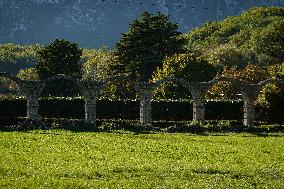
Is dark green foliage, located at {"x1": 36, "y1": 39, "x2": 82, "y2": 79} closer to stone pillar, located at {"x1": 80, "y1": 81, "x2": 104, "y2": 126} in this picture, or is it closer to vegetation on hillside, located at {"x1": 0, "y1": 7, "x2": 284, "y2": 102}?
vegetation on hillside, located at {"x1": 0, "y1": 7, "x2": 284, "y2": 102}

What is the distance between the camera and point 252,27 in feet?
337

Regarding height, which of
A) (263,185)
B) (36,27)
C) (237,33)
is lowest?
(263,185)

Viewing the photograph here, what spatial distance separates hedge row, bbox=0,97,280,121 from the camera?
4619 cm

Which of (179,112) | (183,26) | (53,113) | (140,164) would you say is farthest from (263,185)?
(183,26)

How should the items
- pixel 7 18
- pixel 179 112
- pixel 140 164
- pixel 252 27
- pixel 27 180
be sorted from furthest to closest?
pixel 7 18 < pixel 252 27 < pixel 179 112 < pixel 140 164 < pixel 27 180

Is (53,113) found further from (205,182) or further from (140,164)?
(205,182)

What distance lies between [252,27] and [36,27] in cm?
10991

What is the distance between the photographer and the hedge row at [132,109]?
46188 mm

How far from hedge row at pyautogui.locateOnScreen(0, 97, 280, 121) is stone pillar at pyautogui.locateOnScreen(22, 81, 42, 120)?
588 centimetres

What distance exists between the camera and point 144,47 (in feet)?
210

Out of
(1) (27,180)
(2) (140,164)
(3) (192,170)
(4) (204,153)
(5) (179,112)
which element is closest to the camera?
(1) (27,180)

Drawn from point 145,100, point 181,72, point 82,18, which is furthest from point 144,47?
point 82,18

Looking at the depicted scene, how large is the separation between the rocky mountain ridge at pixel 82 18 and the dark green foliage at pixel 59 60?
120120 millimetres

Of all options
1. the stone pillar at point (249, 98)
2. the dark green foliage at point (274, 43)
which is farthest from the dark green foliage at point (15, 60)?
the stone pillar at point (249, 98)
